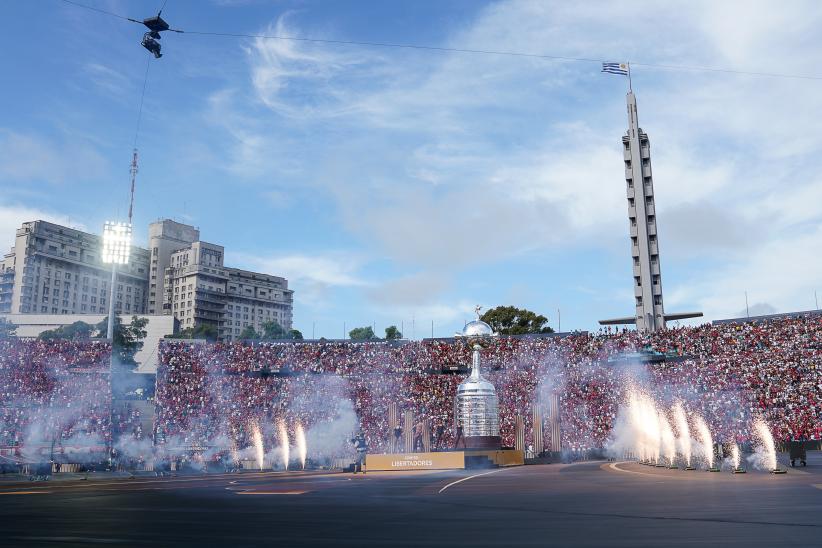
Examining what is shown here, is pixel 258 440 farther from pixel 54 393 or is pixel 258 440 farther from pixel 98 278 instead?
pixel 98 278

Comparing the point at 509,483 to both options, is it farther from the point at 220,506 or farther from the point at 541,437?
the point at 541,437

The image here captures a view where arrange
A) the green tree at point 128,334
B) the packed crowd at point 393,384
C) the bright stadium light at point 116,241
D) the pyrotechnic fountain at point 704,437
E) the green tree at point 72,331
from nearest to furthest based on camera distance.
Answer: the pyrotechnic fountain at point 704,437 < the packed crowd at point 393,384 < the bright stadium light at point 116,241 < the green tree at point 128,334 < the green tree at point 72,331

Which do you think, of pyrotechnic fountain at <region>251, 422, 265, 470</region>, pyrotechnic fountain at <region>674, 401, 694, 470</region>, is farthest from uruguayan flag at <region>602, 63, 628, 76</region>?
pyrotechnic fountain at <region>251, 422, 265, 470</region>

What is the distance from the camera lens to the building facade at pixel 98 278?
561ft

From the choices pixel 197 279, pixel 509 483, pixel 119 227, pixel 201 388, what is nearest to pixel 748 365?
pixel 509 483

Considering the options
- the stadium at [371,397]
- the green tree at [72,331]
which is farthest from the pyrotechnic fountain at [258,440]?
the green tree at [72,331]

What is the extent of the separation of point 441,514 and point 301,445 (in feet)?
136

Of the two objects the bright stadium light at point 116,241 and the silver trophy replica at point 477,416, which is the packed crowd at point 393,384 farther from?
the bright stadium light at point 116,241

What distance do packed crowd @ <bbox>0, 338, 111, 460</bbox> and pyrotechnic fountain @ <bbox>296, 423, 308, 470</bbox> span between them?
48.2ft

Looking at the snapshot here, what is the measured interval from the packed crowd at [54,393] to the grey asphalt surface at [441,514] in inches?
1252

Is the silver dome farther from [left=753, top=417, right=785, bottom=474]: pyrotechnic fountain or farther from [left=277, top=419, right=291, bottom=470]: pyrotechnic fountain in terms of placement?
[left=753, top=417, right=785, bottom=474]: pyrotechnic fountain

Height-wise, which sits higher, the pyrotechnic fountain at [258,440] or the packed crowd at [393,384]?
the packed crowd at [393,384]

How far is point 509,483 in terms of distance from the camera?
97.6 ft

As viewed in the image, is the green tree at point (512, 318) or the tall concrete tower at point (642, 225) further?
the green tree at point (512, 318)
